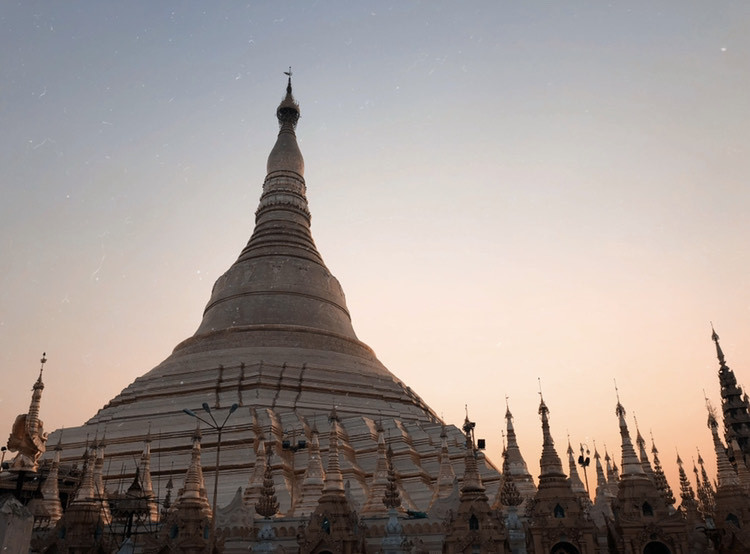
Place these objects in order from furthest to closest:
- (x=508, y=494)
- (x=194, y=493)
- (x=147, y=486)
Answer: (x=147, y=486) < (x=508, y=494) < (x=194, y=493)

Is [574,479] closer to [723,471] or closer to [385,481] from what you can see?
[723,471]

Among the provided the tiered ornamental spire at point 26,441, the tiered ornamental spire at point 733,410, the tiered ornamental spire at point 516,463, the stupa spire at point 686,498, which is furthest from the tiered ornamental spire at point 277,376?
the tiered ornamental spire at point 733,410

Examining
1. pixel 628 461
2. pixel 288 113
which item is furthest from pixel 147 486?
pixel 288 113

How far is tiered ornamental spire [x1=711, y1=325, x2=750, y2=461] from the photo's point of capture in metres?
51.0

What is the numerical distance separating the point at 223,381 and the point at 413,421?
1155cm

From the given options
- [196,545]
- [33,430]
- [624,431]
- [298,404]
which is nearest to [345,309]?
[298,404]

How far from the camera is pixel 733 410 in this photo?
52.5 metres

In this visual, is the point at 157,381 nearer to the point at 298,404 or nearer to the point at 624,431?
the point at 298,404

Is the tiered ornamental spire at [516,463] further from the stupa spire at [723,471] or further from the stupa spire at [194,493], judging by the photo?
the stupa spire at [194,493]

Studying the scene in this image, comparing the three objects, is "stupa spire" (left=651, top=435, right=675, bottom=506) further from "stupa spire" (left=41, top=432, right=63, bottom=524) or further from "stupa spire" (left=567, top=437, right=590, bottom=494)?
"stupa spire" (left=41, top=432, right=63, bottom=524)

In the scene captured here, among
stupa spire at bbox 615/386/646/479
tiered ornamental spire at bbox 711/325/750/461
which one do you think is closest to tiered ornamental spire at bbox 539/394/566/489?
stupa spire at bbox 615/386/646/479

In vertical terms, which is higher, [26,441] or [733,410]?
[733,410]

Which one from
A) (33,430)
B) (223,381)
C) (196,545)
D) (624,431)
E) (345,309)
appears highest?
(345,309)

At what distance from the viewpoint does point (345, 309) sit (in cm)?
4953
